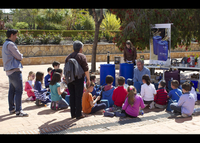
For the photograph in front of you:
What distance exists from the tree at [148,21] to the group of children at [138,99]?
393 centimetres

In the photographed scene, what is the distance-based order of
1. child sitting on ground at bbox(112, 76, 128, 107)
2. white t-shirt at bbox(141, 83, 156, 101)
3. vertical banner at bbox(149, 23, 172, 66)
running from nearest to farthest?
child sitting on ground at bbox(112, 76, 128, 107)
white t-shirt at bbox(141, 83, 156, 101)
vertical banner at bbox(149, 23, 172, 66)

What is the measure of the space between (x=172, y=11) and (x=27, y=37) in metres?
11.7

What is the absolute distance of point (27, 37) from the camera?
1828 cm

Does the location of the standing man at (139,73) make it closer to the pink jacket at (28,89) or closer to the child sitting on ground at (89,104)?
the child sitting on ground at (89,104)

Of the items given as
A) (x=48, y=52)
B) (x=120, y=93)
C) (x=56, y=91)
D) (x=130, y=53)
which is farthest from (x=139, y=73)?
(x=48, y=52)

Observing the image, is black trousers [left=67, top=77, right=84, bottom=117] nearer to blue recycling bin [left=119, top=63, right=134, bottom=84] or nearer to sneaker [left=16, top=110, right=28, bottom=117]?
sneaker [left=16, top=110, right=28, bottom=117]

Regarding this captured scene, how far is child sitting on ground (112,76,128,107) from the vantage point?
6281 mm

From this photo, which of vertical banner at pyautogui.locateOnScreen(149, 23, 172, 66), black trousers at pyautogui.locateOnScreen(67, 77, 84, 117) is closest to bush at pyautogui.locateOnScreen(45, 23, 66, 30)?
vertical banner at pyautogui.locateOnScreen(149, 23, 172, 66)

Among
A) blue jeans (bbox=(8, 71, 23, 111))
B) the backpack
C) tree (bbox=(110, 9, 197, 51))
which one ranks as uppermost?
tree (bbox=(110, 9, 197, 51))

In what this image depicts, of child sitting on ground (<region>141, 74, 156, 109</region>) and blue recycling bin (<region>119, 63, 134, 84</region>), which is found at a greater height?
blue recycling bin (<region>119, 63, 134, 84</region>)

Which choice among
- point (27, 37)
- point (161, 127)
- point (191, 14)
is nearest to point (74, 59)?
point (161, 127)

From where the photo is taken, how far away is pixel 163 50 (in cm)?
964

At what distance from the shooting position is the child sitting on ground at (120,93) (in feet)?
20.6

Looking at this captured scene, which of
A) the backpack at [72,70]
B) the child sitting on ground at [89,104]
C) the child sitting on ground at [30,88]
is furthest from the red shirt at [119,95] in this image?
the child sitting on ground at [30,88]
